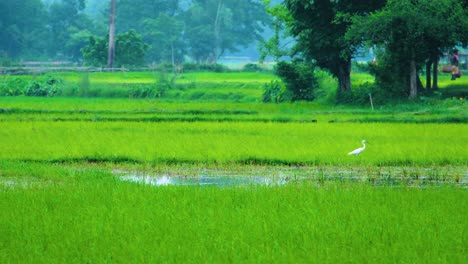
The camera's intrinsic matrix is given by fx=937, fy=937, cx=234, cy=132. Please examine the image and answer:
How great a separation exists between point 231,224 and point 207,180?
3.88 meters

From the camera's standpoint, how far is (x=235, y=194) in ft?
34.8

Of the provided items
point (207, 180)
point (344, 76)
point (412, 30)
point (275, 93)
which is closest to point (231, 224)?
point (207, 180)

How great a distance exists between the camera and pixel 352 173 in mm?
13258

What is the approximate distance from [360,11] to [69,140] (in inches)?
559

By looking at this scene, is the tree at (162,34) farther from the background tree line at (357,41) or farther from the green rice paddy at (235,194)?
the green rice paddy at (235,194)

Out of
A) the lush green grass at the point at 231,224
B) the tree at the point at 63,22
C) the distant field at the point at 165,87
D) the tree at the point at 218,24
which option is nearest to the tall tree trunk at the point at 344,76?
the distant field at the point at 165,87

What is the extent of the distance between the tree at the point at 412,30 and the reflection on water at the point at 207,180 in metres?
14.7

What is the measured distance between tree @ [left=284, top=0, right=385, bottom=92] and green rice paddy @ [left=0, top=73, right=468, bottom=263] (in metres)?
8.16

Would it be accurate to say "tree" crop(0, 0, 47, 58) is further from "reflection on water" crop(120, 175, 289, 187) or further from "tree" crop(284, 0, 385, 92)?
"reflection on water" crop(120, 175, 289, 187)

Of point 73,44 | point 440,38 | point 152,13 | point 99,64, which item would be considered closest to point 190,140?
point 440,38

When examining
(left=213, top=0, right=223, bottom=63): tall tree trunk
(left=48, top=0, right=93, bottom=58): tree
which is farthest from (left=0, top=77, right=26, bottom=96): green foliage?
(left=213, top=0, right=223, bottom=63): tall tree trunk

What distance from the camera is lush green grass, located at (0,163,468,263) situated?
300 inches

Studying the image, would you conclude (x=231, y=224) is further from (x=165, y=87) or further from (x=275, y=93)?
(x=165, y=87)

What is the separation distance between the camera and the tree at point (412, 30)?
2625cm
